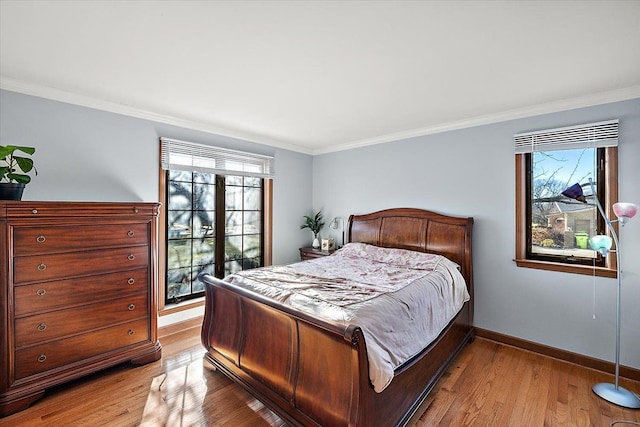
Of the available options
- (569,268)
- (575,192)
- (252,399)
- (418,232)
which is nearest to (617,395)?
(569,268)

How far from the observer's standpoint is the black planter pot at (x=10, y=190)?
2068mm

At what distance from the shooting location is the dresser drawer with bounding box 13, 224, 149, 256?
6.89ft

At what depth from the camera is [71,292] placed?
2297 mm

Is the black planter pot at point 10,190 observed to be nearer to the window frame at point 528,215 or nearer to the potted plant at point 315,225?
the potted plant at point 315,225

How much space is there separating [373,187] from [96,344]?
139 inches

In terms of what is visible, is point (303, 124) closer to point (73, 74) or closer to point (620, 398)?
point (73, 74)

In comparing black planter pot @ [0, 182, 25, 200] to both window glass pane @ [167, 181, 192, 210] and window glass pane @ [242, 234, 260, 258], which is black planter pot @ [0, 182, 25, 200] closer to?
window glass pane @ [167, 181, 192, 210]

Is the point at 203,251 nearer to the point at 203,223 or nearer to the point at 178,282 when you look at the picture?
the point at 203,223

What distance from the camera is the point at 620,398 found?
216 cm

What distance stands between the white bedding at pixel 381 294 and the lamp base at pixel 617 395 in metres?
1.11

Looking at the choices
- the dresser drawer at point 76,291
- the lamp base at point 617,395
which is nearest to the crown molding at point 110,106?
the dresser drawer at point 76,291

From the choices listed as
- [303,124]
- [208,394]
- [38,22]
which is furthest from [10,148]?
[303,124]

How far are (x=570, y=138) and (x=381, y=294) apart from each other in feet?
7.87

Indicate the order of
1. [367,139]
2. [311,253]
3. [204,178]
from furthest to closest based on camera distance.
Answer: [311,253], [367,139], [204,178]
